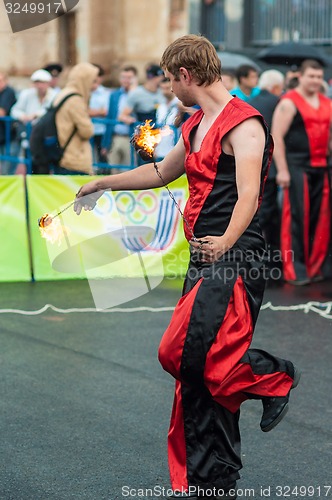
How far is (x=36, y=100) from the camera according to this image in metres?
14.4

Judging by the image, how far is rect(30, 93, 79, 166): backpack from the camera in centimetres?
1127

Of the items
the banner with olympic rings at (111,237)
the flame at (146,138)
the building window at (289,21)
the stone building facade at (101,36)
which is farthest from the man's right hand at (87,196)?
A: the stone building facade at (101,36)

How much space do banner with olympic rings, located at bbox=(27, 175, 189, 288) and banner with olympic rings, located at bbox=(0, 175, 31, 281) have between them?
0.08 meters

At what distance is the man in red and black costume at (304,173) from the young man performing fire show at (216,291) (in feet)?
18.3

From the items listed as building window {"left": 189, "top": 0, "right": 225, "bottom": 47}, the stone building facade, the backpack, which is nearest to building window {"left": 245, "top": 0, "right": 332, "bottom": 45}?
building window {"left": 189, "top": 0, "right": 225, "bottom": 47}

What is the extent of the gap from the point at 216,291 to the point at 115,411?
5.97 ft

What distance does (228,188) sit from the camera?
4195mm

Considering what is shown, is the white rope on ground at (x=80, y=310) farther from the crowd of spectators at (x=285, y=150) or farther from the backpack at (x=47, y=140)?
the backpack at (x=47, y=140)

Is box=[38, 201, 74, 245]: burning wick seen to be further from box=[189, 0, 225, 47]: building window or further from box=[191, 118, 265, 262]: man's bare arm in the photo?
box=[189, 0, 225, 47]: building window

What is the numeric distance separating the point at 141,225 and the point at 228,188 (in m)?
6.25

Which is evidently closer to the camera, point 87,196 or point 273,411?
point 273,411

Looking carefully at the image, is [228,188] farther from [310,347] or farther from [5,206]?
[5,206]

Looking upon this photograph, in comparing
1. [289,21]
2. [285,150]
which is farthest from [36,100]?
[289,21]

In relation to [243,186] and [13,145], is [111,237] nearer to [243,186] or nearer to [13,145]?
[13,145]
